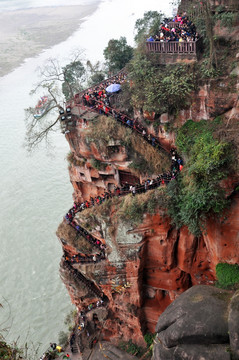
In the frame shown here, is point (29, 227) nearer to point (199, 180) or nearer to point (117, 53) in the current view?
point (117, 53)

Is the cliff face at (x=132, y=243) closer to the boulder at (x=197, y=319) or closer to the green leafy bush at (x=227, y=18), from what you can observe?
the boulder at (x=197, y=319)

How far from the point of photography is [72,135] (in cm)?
2241

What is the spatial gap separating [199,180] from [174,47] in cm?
882

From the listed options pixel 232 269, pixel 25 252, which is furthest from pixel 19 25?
pixel 232 269

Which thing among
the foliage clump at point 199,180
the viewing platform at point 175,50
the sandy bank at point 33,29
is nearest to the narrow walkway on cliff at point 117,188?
the foliage clump at point 199,180

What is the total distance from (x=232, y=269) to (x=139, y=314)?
8240mm

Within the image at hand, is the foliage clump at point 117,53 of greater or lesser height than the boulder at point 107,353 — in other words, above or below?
above

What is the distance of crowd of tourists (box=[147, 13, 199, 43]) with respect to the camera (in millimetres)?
19547

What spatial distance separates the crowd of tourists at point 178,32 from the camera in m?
19.5

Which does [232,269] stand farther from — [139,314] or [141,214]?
[139,314]

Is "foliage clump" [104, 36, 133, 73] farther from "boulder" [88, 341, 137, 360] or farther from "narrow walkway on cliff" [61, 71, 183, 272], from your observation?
"boulder" [88, 341, 137, 360]

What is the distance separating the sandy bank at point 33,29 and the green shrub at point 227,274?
65.9m

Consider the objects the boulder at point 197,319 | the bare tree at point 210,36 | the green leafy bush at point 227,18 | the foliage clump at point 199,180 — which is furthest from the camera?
the green leafy bush at point 227,18

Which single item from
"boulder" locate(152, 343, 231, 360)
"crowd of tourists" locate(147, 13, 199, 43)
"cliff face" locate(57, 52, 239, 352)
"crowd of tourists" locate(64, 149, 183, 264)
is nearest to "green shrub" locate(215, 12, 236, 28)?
Result: "crowd of tourists" locate(147, 13, 199, 43)
